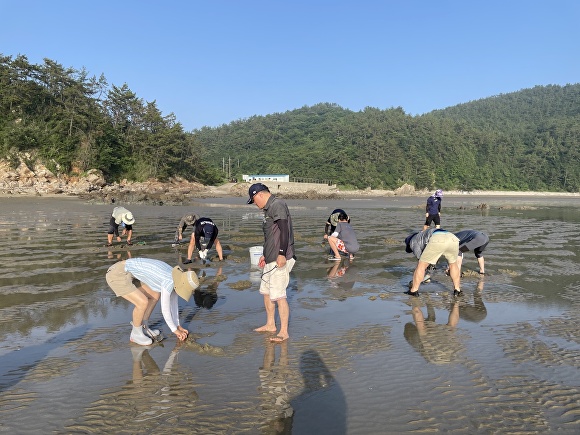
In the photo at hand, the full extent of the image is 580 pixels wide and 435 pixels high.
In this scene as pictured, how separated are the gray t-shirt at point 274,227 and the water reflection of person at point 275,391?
135 centimetres

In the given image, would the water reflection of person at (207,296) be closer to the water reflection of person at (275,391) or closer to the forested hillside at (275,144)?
the water reflection of person at (275,391)

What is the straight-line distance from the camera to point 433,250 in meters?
7.94

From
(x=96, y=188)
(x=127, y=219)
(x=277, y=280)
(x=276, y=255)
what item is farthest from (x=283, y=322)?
(x=96, y=188)

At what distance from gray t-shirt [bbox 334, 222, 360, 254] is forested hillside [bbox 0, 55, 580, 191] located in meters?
56.3

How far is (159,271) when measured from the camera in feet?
18.4

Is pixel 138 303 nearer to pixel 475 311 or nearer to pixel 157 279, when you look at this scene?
pixel 157 279

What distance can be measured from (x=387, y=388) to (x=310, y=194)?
195 ft

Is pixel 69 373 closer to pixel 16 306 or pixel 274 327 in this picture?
pixel 274 327

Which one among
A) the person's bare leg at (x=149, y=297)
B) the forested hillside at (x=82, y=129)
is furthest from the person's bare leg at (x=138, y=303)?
the forested hillside at (x=82, y=129)

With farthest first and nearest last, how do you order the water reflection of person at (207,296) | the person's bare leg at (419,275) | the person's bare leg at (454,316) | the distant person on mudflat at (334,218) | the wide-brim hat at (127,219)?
the wide-brim hat at (127,219) < the distant person on mudflat at (334,218) < the person's bare leg at (419,275) < the water reflection of person at (207,296) < the person's bare leg at (454,316)

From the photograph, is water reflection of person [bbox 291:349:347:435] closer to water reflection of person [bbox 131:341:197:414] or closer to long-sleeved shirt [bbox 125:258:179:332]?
water reflection of person [bbox 131:341:197:414]

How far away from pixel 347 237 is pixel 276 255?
20.8 ft

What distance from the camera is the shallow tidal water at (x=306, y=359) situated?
12.4 ft

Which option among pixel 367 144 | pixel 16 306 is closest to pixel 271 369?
pixel 16 306
